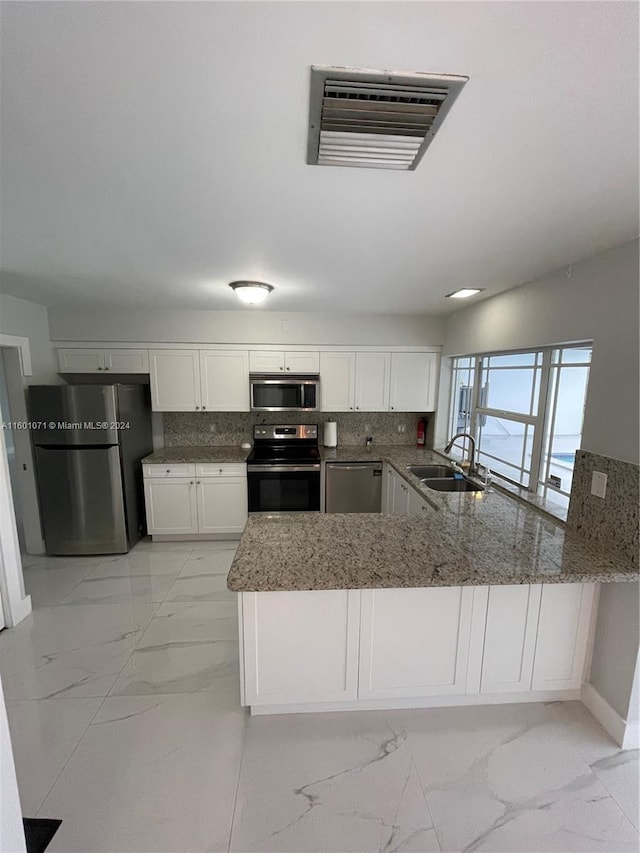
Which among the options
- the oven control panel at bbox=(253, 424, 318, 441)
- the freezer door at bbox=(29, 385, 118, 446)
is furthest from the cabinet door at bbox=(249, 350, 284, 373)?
the freezer door at bbox=(29, 385, 118, 446)

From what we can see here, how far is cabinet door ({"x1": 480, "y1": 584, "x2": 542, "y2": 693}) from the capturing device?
5.62 feet

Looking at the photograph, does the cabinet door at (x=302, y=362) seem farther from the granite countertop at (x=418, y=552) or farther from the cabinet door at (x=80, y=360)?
the granite countertop at (x=418, y=552)

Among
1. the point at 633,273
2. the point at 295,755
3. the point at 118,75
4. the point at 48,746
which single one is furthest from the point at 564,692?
the point at 118,75

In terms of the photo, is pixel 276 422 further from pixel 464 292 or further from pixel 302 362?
pixel 464 292

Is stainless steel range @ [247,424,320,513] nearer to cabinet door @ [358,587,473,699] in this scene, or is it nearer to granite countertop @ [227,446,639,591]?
granite countertop @ [227,446,639,591]

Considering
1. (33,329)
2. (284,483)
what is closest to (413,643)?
(284,483)

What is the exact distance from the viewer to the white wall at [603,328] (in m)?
1.60

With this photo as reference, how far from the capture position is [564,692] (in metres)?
1.84

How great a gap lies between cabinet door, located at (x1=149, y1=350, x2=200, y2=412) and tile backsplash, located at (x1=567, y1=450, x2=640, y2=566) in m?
3.35

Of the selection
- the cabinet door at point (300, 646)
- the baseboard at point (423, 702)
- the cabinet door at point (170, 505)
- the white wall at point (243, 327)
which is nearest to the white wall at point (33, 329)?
the white wall at point (243, 327)

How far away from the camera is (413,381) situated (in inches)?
155

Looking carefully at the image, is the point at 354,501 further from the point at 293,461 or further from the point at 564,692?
the point at 564,692

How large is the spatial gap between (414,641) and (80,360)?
3834 mm

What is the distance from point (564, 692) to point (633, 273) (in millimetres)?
2099
